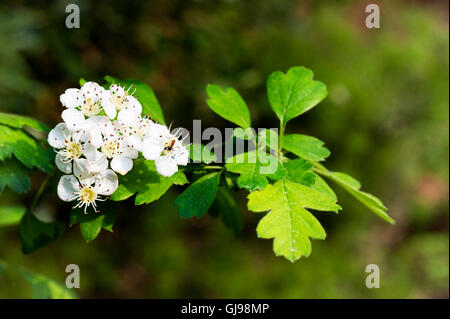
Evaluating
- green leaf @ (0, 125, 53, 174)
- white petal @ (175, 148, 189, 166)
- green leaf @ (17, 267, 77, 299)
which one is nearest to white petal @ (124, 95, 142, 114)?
white petal @ (175, 148, 189, 166)

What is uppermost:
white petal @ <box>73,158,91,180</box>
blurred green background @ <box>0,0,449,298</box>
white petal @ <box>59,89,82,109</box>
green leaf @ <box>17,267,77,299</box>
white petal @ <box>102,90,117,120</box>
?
blurred green background @ <box>0,0,449,298</box>

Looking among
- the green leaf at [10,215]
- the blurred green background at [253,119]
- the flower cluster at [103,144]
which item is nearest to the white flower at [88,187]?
the flower cluster at [103,144]

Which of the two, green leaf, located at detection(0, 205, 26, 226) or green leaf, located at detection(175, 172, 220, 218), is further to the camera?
green leaf, located at detection(0, 205, 26, 226)

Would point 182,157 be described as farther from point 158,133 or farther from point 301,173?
point 301,173

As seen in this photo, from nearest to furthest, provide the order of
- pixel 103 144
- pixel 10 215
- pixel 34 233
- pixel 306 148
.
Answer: pixel 103 144 → pixel 306 148 → pixel 34 233 → pixel 10 215

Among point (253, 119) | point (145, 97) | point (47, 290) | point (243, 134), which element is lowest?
point (47, 290)

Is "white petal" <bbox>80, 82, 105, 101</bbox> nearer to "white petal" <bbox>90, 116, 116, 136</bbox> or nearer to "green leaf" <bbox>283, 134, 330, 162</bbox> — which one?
"white petal" <bbox>90, 116, 116, 136</bbox>

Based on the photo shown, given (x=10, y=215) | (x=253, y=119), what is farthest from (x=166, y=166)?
(x=253, y=119)
